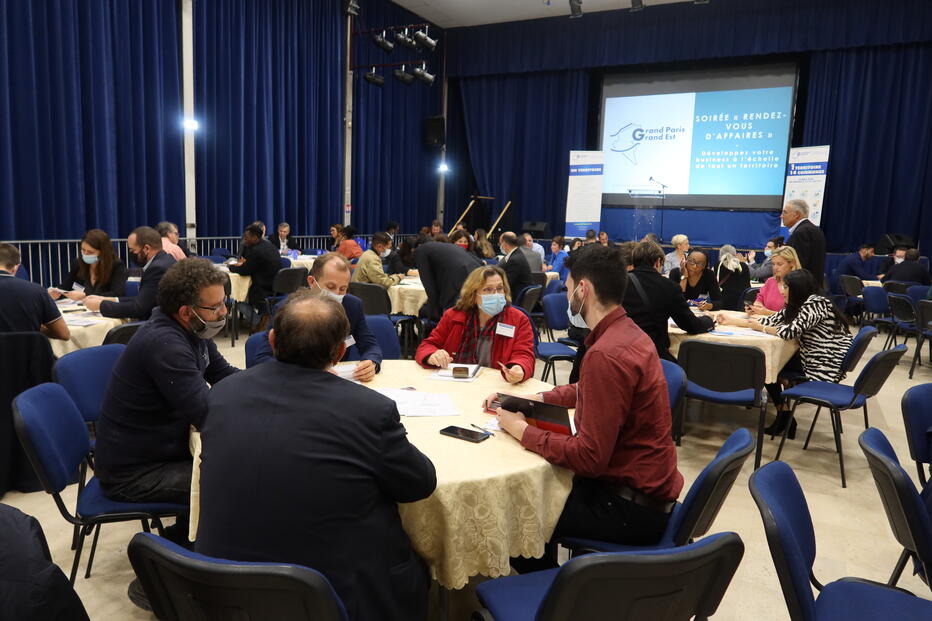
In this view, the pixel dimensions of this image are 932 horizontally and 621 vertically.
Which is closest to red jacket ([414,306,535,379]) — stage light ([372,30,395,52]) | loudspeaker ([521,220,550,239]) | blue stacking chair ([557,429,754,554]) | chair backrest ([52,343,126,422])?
blue stacking chair ([557,429,754,554])

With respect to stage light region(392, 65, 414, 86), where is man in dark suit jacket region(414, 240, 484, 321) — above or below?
below

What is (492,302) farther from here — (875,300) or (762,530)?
(875,300)

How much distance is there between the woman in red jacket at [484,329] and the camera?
3300mm

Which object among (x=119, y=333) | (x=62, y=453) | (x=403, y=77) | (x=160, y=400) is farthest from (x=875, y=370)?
(x=403, y=77)

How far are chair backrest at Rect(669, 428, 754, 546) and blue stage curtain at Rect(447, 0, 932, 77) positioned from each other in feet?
36.1

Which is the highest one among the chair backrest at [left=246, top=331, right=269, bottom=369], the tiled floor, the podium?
the podium

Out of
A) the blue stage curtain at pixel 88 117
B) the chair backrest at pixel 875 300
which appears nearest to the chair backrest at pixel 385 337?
the blue stage curtain at pixel 88 117

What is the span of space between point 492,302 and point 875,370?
235 cm

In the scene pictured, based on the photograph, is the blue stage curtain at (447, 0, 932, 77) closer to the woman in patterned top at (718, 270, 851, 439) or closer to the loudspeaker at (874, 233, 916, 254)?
the loudspeaker at (874, 233, 916, 254)

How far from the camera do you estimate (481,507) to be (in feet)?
6.04

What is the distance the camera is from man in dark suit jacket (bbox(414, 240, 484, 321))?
17.0ft

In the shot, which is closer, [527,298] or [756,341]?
[756,341]

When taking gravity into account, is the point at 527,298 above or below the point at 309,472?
below

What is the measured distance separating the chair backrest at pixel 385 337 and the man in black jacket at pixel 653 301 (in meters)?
1.50
